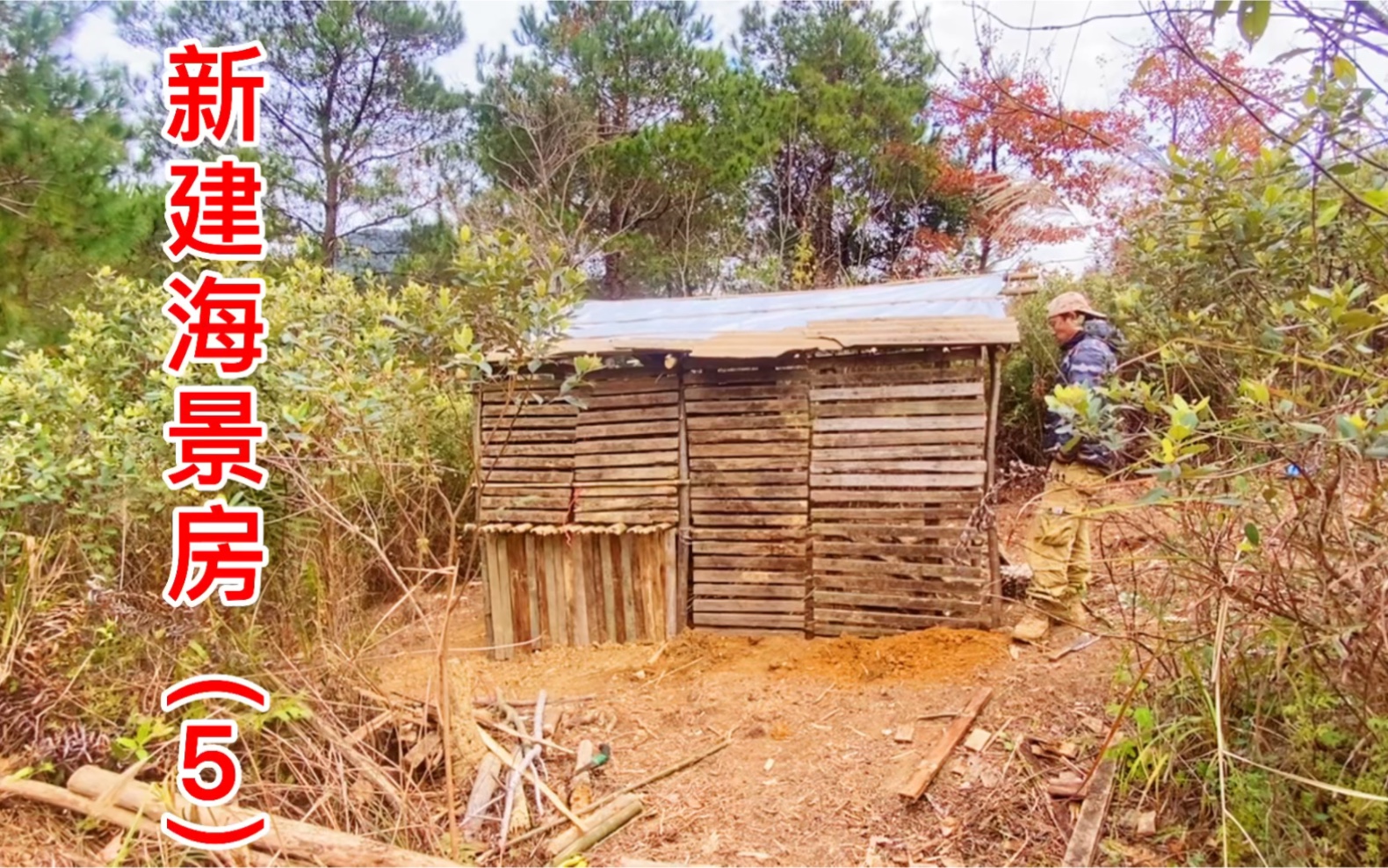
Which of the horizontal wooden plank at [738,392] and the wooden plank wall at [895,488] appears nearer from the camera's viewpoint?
the wooden plank wall at [895,488]

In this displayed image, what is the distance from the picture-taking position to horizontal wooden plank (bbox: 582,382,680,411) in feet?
17.9

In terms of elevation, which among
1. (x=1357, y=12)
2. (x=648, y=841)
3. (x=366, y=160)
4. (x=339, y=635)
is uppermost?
(x=366, y=160)

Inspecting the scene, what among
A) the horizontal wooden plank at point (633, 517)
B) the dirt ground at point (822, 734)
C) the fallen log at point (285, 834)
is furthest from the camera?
the horizontal wooden plank at point (633, 517)

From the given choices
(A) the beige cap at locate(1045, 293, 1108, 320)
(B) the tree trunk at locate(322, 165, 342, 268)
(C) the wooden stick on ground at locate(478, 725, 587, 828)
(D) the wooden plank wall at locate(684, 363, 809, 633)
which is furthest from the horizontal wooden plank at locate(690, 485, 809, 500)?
(B) the tree trunk at locate(322, 165, 342, 268)

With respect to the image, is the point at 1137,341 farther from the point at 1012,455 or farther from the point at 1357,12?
the point at 1012,455

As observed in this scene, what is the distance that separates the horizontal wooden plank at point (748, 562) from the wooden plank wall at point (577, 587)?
0.22 m

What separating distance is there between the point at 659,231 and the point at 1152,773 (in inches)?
406

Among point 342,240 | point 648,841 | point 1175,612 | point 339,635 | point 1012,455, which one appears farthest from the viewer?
point 342,240

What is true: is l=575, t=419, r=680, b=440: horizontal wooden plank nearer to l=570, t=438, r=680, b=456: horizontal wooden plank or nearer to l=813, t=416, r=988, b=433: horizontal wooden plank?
l=570, t=438, r=680, b=456: horizontal wooden plank

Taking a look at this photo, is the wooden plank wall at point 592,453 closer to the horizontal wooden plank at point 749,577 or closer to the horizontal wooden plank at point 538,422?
the horizontal wooden plank at point 538,422

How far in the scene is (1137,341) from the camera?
353 centimetres

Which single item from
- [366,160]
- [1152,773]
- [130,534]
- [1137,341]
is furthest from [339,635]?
[366,160]

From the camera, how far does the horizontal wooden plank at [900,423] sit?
4.91m

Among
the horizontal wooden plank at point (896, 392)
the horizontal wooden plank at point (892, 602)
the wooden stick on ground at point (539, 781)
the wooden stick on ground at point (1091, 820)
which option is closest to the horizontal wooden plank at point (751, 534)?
the horizontal wooden plank at point (892, 602)
